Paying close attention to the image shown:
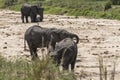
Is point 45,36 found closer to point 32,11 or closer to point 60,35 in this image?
point 60,35

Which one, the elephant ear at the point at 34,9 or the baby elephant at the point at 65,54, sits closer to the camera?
the baby elephant at the point at 65,54

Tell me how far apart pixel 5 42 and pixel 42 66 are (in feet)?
45.2

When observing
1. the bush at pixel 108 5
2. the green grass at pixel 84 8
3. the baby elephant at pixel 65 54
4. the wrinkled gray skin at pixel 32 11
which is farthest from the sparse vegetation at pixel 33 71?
the bush at pixel 108 5

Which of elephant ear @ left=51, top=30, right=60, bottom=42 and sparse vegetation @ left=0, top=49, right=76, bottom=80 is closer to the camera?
sparse vegetation @ left=0, top=49, right=76, bottom=80

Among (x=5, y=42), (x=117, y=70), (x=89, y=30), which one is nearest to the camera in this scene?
(x=117, y=70)

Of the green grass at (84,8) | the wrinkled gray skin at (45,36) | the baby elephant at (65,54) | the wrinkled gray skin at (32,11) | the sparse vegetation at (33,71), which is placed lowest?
the green grass at (84,8)

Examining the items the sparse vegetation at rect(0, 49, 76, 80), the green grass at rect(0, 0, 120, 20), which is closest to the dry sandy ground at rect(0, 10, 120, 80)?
the sparse vegetation at rect(0, 49, 76, 80)

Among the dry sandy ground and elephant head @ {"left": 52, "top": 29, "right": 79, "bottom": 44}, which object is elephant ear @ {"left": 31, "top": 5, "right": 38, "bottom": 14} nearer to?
the dry sandy ground

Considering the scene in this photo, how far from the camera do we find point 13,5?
2304 inches

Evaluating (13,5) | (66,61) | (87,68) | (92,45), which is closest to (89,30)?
(92,45)

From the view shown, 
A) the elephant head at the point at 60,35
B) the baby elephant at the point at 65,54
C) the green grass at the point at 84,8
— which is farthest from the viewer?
the green grass at the point at 84,8

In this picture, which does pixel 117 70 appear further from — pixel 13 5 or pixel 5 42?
pixel 13 5

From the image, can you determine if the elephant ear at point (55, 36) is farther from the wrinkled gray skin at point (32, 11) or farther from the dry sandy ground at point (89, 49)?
the wrinkled gray skin at point (32, 11)

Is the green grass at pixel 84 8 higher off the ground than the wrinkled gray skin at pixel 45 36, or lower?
lower
